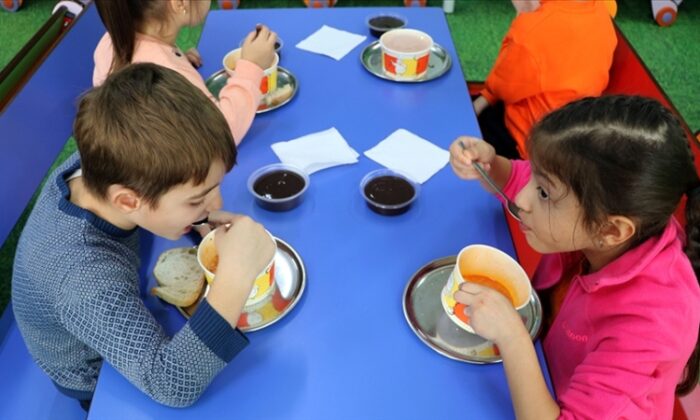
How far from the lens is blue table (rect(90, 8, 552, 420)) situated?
2.77 feet

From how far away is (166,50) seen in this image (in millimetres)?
1405

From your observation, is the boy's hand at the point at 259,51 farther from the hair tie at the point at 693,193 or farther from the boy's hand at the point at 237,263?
the hair tie at the point at 693,193

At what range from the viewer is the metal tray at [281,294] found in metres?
0.95

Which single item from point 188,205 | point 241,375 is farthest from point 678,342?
point 188,205

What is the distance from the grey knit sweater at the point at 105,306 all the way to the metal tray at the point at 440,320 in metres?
0.30

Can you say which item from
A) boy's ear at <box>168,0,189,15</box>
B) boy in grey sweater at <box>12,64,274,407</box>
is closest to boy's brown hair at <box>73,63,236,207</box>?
boy in grey sweater at <box>12,64,274,407</box>

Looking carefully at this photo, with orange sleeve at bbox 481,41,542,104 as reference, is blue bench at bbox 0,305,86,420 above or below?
below

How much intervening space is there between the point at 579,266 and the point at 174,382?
0.82 meters

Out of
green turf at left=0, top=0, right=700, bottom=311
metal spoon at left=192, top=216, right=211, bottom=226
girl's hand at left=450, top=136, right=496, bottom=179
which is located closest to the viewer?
metal spoon at left=192, top=216, right=211, bottom=226

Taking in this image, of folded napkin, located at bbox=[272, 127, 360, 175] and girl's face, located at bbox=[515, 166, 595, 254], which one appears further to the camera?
folded napkin, located at bbox=[272, 127, 360, 175]

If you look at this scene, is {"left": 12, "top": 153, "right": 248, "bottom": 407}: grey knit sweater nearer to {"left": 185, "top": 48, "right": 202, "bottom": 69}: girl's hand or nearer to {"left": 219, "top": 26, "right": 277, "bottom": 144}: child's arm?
{"left": 219, "top": 26, "right": 277, "bottom": 144}: child's arm

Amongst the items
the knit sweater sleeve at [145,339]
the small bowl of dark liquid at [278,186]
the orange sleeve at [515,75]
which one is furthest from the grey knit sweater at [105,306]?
the orange sleeve at [515,75]

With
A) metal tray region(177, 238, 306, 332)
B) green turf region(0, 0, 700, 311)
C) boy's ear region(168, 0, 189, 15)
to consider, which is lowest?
green turf region(0, 0, 700, 311)

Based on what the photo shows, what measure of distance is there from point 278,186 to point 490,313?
1.75ft
